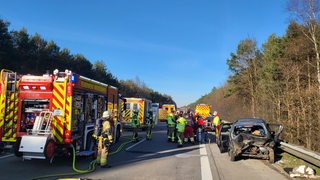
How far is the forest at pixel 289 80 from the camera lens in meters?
15.3

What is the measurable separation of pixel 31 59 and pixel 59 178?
36.7 metres

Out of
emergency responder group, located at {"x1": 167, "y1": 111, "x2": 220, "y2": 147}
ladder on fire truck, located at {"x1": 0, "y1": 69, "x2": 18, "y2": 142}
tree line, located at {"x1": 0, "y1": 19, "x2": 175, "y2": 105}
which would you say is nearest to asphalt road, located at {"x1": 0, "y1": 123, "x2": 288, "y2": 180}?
ladder on fire truck, located at {"x1": 0, "y1": 69, "x2": 18, "y2": 142}

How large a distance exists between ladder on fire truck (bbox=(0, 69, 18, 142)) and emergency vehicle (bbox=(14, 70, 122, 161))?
165 mm

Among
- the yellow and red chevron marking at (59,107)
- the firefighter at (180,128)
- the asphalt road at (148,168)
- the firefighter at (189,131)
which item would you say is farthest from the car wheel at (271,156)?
the firefighter at (189,131)

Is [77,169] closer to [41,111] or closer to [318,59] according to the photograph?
[41,111]

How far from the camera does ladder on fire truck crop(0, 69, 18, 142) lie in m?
10.3

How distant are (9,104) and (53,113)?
158cm

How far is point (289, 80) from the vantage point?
21719mm

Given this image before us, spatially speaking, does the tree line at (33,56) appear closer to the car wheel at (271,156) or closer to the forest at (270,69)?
the forest at (270,69)

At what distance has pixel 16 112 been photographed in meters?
10.5

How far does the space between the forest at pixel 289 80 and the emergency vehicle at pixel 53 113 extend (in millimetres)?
9430

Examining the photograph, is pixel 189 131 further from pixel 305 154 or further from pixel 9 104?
pixel 9 104

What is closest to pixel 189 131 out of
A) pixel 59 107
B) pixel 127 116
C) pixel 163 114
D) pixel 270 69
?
pixel 59 107

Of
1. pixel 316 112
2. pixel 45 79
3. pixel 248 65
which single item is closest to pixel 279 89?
pixel 316 112
